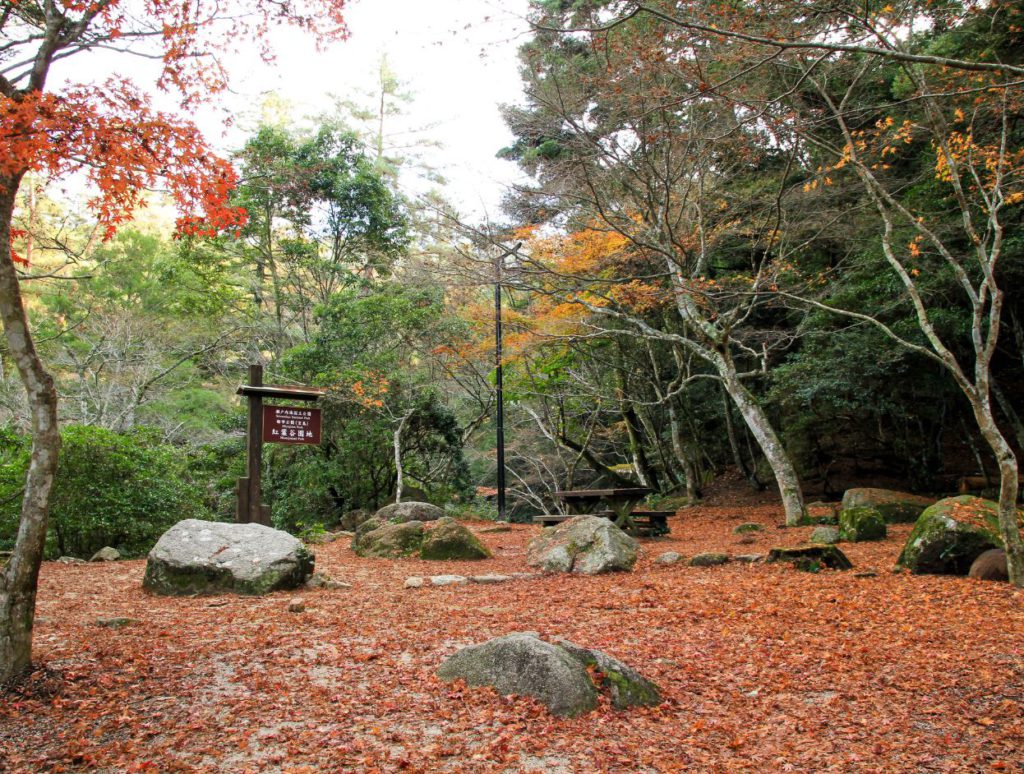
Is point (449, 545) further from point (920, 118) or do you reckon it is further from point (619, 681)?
point (920, 118)

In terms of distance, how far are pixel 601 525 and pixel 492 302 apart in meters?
10.7

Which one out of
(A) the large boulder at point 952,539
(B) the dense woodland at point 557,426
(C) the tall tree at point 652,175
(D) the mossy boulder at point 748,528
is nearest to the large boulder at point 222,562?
(B) the dense woodland at point 557,426

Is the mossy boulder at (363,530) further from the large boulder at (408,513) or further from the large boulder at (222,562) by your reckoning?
the large boulder at (222,562)

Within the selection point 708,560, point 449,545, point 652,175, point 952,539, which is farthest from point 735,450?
point 952,539

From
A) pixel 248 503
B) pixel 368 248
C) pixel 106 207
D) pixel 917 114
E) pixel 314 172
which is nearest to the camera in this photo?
pixel 106 207

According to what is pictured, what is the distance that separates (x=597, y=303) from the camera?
1475cm

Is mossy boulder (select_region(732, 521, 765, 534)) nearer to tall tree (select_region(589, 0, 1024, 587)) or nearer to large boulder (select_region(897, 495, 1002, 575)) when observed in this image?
tall tree (select_region(589, 0, 1024, 587))

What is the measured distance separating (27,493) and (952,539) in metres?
7.32

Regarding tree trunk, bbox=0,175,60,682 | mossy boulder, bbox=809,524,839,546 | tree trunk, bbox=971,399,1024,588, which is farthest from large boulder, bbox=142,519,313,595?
mossy boulder, bbox=809,524,839,546

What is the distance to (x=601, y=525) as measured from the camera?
25.6 ft

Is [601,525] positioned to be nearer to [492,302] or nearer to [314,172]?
[492,302]

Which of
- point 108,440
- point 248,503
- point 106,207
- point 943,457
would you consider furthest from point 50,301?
point 943,457

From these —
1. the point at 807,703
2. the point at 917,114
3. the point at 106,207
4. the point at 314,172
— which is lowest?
the point at 807,703

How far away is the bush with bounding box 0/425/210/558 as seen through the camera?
8469 millimetres
